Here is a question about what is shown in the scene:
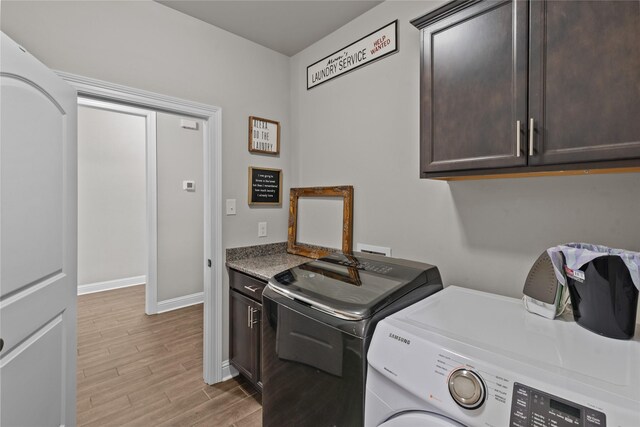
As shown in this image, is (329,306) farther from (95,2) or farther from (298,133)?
(95,2)

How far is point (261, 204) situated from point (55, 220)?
1322 millimetres

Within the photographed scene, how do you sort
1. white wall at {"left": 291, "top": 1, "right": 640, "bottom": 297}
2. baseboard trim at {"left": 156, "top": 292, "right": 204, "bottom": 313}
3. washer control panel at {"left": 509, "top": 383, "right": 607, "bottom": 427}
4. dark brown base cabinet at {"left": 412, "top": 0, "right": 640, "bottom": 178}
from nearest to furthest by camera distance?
washer control panel at {"left": 509, "top": 383, "right": 607, "bottom": 427} → dark brown base cabinet at {"left": 412, "top": 0, "right": 640, "bottom": 178} → white wall at {"left": 291, "top": 1, "right": 640, "bottom": 297} → baseboard trim at {"left": 156, "top": 292, "right": 204, "bottom": 313}

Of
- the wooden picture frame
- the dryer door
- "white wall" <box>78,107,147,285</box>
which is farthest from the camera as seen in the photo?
"white wall" <box>78,107,147,285</box>

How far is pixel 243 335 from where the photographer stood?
2.10 m

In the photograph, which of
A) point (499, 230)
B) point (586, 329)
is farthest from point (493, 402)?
point (499, 230)

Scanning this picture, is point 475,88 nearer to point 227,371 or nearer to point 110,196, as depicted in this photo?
point 227,371

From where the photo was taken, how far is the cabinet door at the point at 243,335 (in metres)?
1.97

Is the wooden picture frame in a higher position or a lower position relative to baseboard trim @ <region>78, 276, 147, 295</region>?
higher

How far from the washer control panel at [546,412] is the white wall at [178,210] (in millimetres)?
3627

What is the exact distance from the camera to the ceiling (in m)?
1.92

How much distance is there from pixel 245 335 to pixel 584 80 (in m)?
2.23

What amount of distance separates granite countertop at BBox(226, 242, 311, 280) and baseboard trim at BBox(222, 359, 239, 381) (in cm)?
77

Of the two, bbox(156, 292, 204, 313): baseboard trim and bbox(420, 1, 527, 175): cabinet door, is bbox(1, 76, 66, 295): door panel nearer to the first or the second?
bbox(420, 1, 527, 175): cabinet door

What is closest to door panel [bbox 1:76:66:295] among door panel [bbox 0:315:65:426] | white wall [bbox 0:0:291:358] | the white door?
the white door
